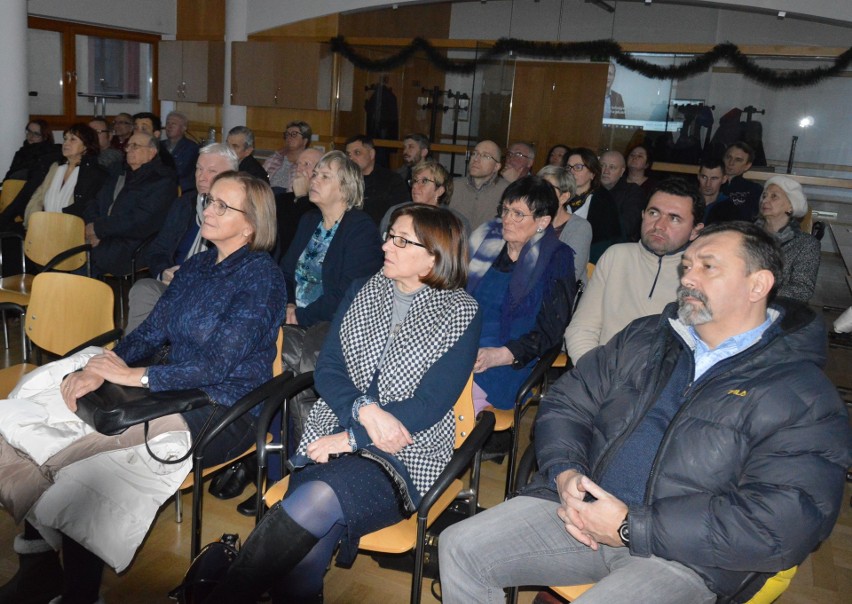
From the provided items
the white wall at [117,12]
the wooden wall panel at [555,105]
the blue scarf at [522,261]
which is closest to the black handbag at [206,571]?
the blue scarf at [522,261]

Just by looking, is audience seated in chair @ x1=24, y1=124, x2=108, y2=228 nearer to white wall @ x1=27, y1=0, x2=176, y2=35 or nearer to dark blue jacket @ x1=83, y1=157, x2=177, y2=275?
dark blue jacket @ x1=83, y1=157, x2=177, y2=275

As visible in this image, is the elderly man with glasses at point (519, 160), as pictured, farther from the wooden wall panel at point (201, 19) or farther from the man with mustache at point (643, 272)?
the wooden wall panel at point (201, 19)

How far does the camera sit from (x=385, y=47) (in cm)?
897

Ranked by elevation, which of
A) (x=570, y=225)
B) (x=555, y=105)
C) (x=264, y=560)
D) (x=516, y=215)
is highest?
(x=555, y=105)

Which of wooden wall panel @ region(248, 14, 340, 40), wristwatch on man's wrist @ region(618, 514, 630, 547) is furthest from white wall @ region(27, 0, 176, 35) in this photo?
wristwatch on man's wrist @ region(618, 514, 630, 547)

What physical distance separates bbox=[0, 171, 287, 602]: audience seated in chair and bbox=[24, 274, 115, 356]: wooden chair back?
1.02 feet

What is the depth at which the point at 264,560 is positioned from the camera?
1.87 metres

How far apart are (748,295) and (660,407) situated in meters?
0.35

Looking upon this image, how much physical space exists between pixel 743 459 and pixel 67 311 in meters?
2.40

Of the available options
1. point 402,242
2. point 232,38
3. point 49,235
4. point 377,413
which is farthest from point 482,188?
point 232,38

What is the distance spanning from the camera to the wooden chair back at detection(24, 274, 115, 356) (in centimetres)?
277

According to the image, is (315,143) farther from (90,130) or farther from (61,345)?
(61,345)

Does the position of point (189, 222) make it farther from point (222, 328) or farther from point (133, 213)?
point (222, 328)

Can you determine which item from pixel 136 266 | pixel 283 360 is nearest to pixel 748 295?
pixel 283 360
